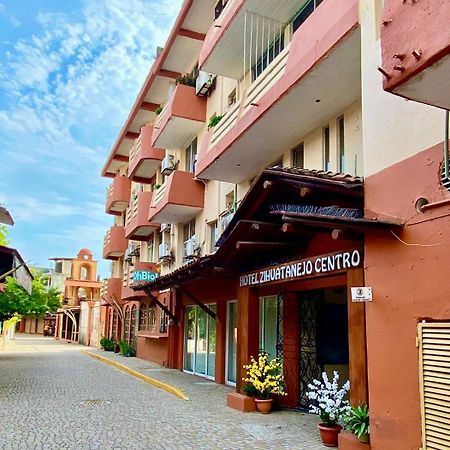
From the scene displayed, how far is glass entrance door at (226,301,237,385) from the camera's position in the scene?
1541 centimetres

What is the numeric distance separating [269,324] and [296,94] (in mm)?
5766

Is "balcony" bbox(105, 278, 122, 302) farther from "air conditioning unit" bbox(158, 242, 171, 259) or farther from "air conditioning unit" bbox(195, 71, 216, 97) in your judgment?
"air conditioning unit" bbox(195, 71, 216, 97)

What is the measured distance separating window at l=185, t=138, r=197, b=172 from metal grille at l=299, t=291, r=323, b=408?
9.92m

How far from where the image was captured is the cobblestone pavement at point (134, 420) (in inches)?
331

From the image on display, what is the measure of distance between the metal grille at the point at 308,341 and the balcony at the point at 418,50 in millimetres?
7341

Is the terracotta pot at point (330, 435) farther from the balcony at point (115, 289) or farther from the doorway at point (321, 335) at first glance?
the balcony at point (115, 289)

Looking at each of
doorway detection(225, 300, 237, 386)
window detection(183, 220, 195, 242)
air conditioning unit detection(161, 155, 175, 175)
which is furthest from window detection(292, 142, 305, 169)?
air conditioning unit detection(161, 155, 175, 175)

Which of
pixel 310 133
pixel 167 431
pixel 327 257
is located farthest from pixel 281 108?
pixel 167 431

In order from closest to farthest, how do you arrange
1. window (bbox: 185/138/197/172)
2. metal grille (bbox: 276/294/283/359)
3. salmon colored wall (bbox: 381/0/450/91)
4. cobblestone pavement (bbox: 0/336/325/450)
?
salmon colored wall (bbox: 381/0/450/91), cobblestone pavement (bbox: 0/336/325/450), metal grille (bbox: 276/294/283/359), window (bbox: 185/138/197/172)

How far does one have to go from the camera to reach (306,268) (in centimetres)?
902

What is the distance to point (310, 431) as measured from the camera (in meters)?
9.16

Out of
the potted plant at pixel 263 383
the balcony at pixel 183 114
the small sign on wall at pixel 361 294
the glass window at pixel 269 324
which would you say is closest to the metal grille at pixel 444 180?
the small sign on wall at pixel 361 294

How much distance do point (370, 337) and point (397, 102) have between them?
125 inches

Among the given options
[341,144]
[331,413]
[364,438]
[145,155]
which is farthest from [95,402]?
[145,155]
